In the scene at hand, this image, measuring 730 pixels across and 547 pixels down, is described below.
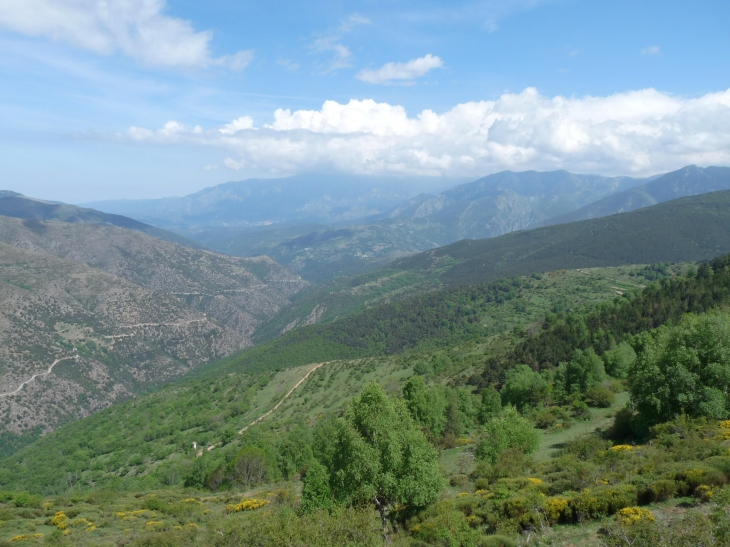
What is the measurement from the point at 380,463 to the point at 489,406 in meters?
35.6

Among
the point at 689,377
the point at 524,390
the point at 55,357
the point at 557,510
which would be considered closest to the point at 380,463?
the point at 557,510

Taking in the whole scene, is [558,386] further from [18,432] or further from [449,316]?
[18,432]

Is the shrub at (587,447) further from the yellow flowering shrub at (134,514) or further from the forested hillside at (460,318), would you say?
the forested hillside at (460,318)

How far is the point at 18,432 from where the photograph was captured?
133 metres

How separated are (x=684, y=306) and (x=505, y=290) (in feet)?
356

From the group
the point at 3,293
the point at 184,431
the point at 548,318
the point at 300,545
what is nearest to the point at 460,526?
the point at 300,545

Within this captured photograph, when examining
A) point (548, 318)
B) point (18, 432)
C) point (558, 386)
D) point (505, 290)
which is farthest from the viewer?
point (505, 290)

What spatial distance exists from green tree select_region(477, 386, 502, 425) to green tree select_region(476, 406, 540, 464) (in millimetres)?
21424

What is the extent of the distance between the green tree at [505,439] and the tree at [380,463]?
931 centimetres

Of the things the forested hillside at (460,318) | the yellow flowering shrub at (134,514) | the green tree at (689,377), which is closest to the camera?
the green tree at (689,377)

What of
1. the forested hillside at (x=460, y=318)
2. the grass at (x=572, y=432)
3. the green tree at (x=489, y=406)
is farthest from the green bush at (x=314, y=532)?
the forested hillside at (x=460, y=318)

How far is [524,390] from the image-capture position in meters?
55.6

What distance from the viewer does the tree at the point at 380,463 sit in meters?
23.1

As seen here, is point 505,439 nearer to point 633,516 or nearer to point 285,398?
point 633,516
